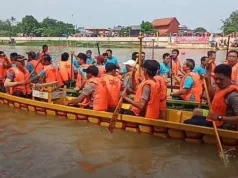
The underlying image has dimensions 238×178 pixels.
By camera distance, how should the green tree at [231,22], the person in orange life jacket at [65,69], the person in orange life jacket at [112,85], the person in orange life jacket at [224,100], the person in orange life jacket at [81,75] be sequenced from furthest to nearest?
the green tree at [231,22]
the person in orange life jacket at [65,69]
the person in orange life jacket at [81,75]
the person in orange life jacket at [112,85]
the person in orange life jacket at [224,100]

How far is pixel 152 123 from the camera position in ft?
21.8

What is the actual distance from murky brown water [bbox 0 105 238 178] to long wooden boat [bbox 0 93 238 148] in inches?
5.3

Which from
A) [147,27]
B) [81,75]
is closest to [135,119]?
[81,75]

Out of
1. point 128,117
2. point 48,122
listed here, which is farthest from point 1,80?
point 128,117

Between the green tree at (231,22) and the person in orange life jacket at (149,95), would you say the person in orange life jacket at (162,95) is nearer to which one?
the person in orange life jacket at (149,95)

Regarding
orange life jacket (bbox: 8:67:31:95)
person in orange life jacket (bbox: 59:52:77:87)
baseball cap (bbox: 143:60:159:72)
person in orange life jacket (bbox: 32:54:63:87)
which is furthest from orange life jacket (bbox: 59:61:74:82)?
baseball cap (bbox: 143:60:159:72)

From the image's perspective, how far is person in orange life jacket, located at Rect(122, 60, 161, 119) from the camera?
6.39m

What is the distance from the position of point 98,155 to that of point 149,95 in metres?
1.44

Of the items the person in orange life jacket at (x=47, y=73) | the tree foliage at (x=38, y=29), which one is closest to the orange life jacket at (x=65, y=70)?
the person in orange life jacket at (x=47, y=73)

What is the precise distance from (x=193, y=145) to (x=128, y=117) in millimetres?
1359

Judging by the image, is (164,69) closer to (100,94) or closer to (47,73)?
(47,73)

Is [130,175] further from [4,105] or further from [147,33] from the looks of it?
[147,33]

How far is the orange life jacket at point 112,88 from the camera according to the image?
293 inches

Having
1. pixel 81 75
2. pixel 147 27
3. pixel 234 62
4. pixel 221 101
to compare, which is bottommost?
pixel 81 75
